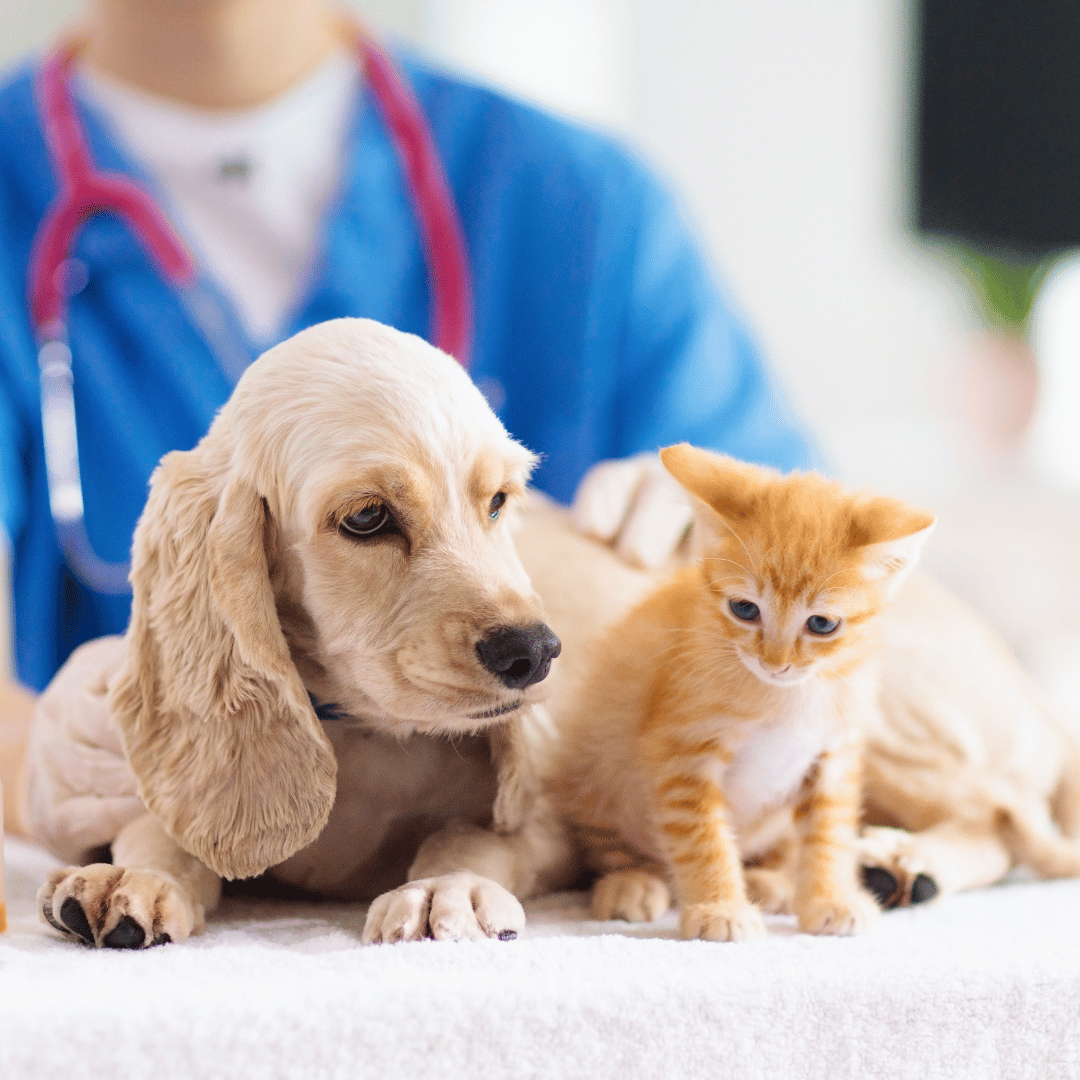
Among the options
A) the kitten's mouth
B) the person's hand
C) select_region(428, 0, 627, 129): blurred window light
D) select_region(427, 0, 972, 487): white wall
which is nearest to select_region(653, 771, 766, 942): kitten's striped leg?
the kitten's mouth

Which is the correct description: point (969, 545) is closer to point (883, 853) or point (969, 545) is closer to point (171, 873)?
point (883, 853)

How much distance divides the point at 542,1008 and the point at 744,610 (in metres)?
0.32

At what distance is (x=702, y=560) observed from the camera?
919 mm

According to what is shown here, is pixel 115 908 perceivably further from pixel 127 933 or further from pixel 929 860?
pixel 929 860

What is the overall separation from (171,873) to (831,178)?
146 inches

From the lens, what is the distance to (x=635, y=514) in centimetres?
125

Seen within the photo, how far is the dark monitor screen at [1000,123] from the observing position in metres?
3.66

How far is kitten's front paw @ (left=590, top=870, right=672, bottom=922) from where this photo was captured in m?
0.96

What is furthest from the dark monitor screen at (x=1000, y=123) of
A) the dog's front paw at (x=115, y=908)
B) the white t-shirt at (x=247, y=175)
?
the dog's front paw at (x=115, y=908)

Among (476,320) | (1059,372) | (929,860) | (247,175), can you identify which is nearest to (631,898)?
(929,860)

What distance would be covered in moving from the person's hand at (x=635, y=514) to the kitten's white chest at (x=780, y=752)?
1.12 feet

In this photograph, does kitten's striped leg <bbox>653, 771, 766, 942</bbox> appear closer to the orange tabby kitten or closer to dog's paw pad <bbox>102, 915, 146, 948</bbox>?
the orange tabby kitten

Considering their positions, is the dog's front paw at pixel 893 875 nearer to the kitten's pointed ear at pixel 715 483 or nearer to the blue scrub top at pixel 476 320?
the kitten's pointed ear at pixel 715 483

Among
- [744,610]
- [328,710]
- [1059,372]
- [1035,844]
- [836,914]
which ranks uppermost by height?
[744,610]
